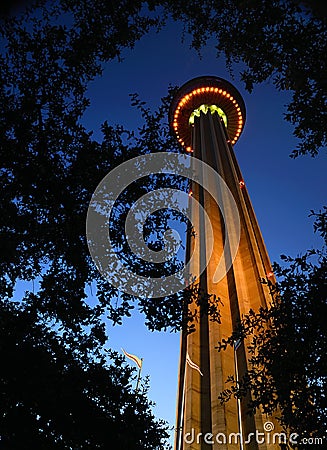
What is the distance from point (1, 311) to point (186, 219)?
18.8 ft

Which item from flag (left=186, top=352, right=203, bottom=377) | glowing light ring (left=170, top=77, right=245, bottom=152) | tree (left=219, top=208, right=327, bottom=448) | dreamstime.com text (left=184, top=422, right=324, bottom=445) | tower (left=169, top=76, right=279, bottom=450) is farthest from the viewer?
glowing light ring (left=170, top=77, right=245, bottom=152)

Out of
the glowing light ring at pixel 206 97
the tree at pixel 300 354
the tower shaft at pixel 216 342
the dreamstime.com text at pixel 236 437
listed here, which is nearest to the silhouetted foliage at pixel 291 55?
the tree at pixel 300 354

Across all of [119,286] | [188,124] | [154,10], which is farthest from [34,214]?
[188,124]

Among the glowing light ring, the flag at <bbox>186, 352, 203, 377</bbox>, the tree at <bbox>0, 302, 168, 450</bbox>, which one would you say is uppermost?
the glowing light ring

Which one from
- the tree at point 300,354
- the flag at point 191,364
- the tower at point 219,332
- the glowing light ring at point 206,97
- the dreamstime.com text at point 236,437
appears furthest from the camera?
the glowing light ring at point 206,97

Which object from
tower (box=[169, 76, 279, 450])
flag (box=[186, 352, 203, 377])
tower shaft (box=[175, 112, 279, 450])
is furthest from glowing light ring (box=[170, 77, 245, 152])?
flag (box=[186, 352, 203, 377])

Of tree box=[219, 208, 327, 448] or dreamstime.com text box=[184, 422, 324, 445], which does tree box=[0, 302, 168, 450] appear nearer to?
tree box=[219, 208, 327, 448]

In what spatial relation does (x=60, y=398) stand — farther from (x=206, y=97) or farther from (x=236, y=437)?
(x=206, y=97)

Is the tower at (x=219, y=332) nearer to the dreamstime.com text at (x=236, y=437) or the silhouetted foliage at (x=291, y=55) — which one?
the dreamstime.com text at (x=236, y=437)

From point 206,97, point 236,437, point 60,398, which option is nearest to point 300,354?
point 60,398

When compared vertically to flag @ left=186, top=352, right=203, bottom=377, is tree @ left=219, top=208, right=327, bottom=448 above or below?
below

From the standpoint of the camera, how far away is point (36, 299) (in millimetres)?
9297

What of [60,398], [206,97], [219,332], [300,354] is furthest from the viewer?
[206,97]

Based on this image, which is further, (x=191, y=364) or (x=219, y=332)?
(x=219, y=332)
